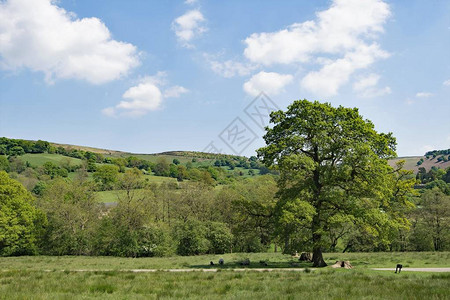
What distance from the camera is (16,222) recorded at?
161 feet

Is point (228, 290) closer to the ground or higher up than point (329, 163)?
closer to the ground

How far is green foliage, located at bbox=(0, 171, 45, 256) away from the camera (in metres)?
48.1

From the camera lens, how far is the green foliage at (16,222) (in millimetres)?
48062

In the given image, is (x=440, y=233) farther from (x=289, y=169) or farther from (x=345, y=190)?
(x=289, y=169)

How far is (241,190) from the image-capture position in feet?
242

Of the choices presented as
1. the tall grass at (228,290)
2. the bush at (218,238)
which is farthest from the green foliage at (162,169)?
the tall grass at (228,290)

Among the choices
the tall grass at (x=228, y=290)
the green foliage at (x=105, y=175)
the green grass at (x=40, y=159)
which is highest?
the green grass at (x=40, y=159)

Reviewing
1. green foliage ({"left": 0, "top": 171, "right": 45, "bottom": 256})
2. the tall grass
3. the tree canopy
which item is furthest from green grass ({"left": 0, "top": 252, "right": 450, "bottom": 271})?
green foliage ({"left": 0, "top": 171, "right": 45, "bottom": 256})

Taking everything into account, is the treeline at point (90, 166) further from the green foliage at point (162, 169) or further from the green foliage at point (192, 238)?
the green foliage at point (192, 238)

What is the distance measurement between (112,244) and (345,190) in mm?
40374

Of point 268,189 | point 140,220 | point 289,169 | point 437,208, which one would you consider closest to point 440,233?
point 437,208

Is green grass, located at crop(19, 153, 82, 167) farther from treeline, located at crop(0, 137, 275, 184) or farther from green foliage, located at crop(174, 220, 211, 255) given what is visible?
green foliage, located at crop(174, 220, 211, 255)

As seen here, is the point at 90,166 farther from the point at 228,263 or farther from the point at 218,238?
the point at 228,263

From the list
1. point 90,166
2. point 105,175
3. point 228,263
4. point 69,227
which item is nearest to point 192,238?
point 69,227
